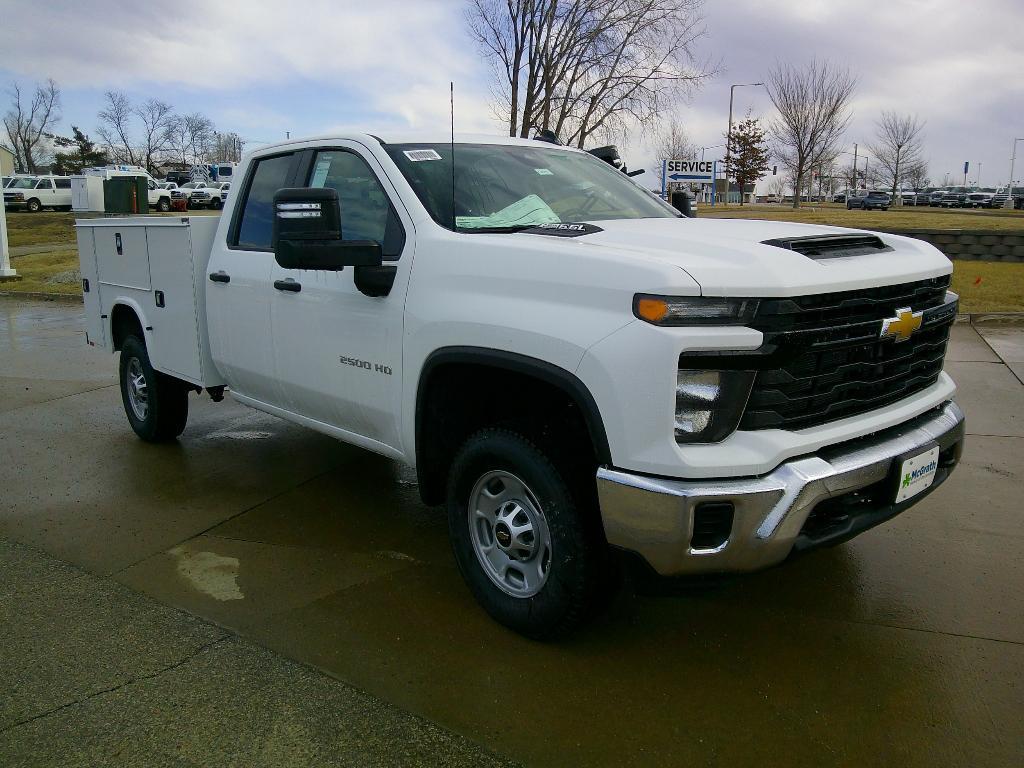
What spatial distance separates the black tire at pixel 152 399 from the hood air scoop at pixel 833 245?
4.20 metres

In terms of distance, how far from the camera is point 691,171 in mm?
46031

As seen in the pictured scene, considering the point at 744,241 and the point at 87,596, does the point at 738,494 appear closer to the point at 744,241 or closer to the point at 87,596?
the point at 744,241

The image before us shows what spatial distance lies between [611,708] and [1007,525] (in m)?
2.59

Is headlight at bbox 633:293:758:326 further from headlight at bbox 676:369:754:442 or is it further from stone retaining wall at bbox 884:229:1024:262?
stone retaining wall at bbox 884:229:1024:262

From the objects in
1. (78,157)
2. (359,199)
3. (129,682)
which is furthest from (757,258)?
(78,157)

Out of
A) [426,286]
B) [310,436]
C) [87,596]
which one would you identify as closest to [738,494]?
[426,286]

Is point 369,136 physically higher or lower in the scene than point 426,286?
higher

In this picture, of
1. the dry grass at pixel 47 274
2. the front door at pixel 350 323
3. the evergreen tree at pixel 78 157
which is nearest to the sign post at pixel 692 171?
the dry grass at pixel 47 274

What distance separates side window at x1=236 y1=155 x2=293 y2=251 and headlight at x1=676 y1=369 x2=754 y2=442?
267 centimetres

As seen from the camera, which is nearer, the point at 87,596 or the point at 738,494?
the point at 738,494

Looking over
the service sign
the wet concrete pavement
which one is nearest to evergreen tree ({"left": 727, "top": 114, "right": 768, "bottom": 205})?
the service sign

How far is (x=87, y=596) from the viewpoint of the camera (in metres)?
3.73

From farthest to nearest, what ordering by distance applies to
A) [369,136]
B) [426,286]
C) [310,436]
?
[310,436]
[369,136]
[426,286]

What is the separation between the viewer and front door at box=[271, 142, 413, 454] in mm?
3652
